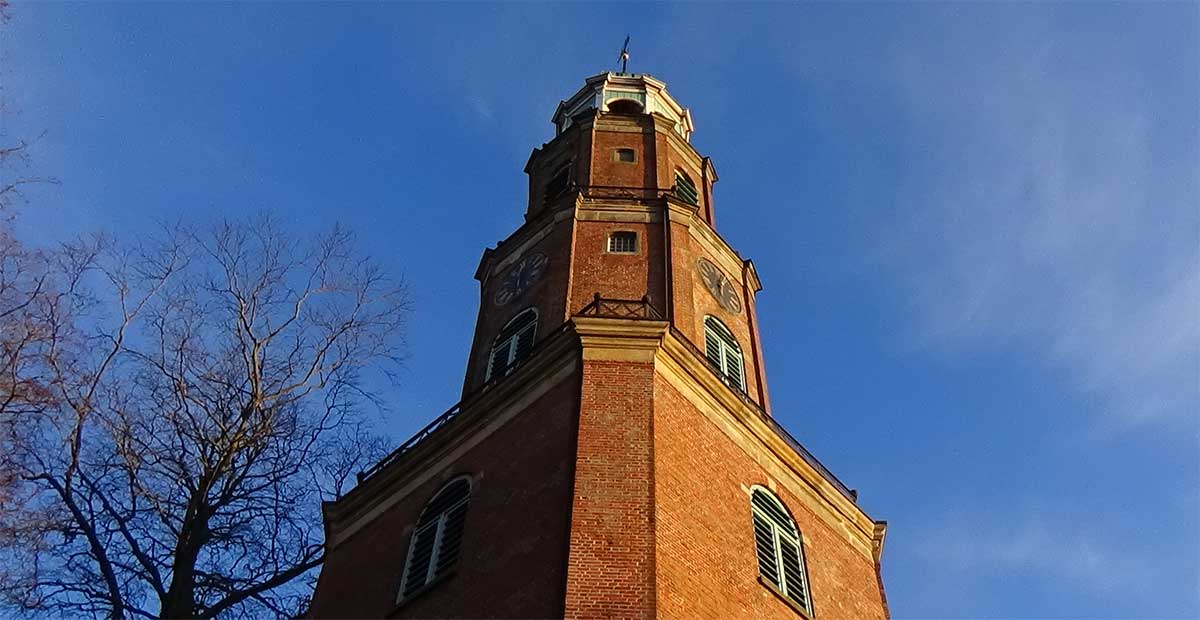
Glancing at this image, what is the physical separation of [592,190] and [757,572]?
11879 mm

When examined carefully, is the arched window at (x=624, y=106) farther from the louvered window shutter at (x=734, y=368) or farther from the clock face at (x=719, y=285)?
the louvered window shutter at (x=734, y=368)

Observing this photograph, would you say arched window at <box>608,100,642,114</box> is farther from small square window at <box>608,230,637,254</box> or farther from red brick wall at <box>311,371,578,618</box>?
red brick wall at <box>311,371,578,618</box>

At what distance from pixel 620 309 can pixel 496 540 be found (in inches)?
244

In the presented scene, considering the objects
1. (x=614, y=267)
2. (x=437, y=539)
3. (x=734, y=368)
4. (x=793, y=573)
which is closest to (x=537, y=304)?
(x=614, y=267)

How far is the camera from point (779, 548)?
20.6 metres

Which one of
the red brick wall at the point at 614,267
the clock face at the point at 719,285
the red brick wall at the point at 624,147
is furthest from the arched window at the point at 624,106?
the red brick wall at the point at 614,267

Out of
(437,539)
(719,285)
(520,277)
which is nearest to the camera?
(437,539)

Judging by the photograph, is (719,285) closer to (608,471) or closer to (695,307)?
(695,307)

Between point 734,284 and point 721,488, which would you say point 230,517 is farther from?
point 734,284

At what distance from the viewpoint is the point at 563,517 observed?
18.0m

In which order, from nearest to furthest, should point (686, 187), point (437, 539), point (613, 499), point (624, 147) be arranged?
point (613, 499) < point (437, 539) < point (624, 147) < point (686, 187)

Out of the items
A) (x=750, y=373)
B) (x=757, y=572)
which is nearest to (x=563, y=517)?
(x=757, y=572)

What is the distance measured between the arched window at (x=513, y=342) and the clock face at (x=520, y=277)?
1066 mm

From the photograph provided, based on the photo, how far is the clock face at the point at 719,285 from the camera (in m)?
27.1
